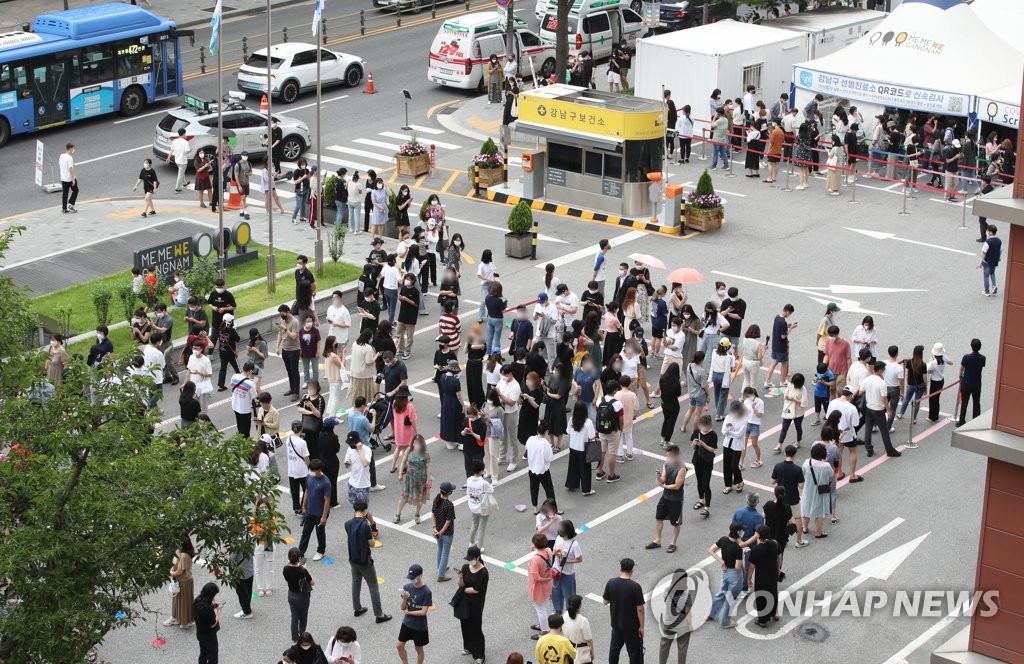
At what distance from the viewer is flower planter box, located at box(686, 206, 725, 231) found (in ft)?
103

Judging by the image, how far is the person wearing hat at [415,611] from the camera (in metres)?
16.1

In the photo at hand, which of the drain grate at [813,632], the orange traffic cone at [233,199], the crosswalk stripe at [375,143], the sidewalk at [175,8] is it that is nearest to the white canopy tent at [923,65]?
the crosswalk stripe at [375,143]

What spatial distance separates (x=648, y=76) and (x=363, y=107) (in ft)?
26.0

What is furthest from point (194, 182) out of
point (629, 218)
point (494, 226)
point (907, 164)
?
point (907, 164)


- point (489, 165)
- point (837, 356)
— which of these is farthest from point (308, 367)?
point (489, 165)

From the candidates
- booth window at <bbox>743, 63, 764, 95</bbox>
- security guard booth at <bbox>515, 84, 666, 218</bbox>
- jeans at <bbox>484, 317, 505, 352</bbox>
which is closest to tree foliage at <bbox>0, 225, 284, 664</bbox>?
jeans at <bbox>484, 317, 505, 352</bbox>

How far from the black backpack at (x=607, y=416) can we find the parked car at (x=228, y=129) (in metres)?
16.7

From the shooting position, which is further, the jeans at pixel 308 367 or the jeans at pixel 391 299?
the jeans at pixel 391 299

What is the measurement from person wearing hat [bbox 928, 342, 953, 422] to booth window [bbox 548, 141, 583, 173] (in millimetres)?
12360

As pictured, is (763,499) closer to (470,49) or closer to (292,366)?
(292,366)

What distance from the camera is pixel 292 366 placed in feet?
77.5

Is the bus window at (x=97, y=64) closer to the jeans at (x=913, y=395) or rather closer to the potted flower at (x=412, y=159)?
the potted flower at (x=412, y=159)

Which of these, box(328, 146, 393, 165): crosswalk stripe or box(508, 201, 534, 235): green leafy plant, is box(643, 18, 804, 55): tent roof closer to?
box(328, 146, 393, 165): crosswalk stripe

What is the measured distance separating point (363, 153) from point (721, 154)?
28.9 ft
